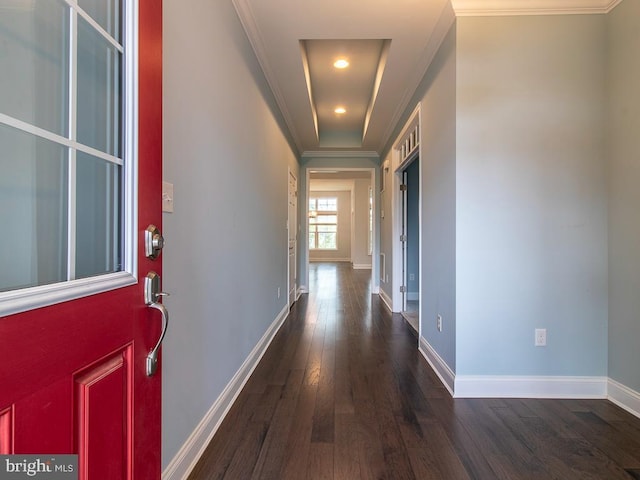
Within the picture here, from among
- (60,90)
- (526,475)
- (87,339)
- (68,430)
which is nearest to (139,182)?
(60,90)

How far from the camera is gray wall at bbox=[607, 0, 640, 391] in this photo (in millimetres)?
1867

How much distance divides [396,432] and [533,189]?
5.69 ft

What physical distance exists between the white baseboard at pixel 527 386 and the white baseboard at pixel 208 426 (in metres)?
1.44

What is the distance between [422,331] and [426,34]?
244 cm

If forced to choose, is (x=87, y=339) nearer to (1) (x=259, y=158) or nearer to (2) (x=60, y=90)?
(2) (x=60, y=90)

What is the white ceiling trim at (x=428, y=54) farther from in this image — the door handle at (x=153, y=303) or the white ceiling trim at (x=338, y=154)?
the door handle at (x=153, y=303)

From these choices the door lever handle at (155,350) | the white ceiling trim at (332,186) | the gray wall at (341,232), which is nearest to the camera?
the door lever handle at (155,350)

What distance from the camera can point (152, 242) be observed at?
0.82 metres

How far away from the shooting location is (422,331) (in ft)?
9.38

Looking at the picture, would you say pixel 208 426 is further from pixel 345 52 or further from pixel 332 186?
pixel 332 186

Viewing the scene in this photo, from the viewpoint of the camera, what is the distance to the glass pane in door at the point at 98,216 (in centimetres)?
73

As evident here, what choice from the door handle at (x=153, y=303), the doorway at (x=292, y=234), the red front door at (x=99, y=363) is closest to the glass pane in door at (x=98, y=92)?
the red front door at (x=99, y=363)

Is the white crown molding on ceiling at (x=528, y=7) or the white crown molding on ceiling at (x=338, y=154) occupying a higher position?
the white crown molding on ceiling at (x=338, y=154)

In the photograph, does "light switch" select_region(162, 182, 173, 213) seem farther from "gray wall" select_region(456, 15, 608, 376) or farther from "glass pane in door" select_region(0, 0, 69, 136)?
"gray wall" select_region(456, 15, 608, 376)
